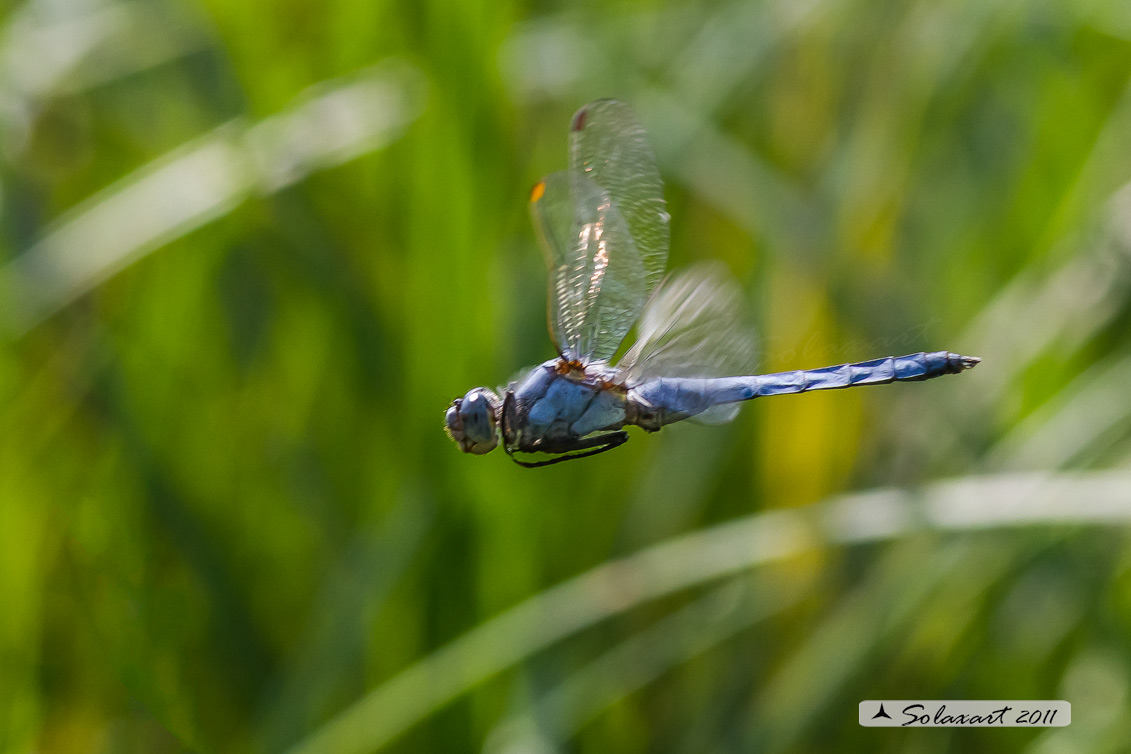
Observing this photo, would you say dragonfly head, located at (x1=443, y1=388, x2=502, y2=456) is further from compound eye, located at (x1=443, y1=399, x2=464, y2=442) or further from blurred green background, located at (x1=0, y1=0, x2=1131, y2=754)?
blurred green background, located at (x1=0, y1=0, x2=1131, y2=754)

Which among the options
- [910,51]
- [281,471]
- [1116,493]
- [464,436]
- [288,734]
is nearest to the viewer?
[464,436]

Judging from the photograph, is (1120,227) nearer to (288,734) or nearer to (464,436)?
(464,436)

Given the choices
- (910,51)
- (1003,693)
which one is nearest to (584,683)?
(1003,693)

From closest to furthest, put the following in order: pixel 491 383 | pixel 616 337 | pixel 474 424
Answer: pixel 474 424, pixel 616 337, pixel 491 383

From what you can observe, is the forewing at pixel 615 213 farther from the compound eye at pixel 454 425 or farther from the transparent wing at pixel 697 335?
the compound eye at pixel 454 425

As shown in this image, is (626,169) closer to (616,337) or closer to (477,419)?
(616,337)

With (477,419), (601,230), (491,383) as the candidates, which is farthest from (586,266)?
(491,383)
